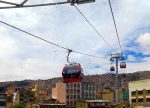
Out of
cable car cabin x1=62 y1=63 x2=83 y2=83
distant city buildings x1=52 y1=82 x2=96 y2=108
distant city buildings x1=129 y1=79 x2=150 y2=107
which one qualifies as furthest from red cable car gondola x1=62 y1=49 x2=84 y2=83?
distant city buildings x1=52 y1=82 x2=96 y2=108

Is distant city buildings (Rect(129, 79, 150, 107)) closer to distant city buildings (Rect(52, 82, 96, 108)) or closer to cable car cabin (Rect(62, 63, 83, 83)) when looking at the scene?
distant city buildings (Rect(52, 82, 96, 108))

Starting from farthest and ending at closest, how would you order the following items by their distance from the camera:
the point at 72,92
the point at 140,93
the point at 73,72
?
the point at 72,92 → the point at 140,93 → the point at 73,72

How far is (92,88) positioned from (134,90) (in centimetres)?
5348

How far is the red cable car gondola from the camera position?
23772 millimetres

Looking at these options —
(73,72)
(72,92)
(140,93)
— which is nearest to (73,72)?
(73,72)

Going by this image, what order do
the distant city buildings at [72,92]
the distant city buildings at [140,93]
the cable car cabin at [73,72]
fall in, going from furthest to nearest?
the distant city buildings at [72,92]
the distant city buildings at [140,93]
the cable car cabin at [73,72]

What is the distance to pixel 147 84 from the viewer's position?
312 ft

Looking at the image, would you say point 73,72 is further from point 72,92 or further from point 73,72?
point 72,92

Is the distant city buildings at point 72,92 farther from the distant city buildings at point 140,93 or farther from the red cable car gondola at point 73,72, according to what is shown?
the red cable car gondola at point 73,72

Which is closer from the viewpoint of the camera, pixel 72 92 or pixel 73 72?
pixel 73 72

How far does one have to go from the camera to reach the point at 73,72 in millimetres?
23953

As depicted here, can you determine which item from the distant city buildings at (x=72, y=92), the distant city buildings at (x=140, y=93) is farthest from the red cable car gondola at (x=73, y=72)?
the distant city buildings at (x=72, y=92)

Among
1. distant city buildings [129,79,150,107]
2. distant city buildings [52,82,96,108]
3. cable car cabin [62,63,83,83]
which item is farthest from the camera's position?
distant city buildings [52,82,96,108]

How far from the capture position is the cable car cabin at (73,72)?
78.0 feet
